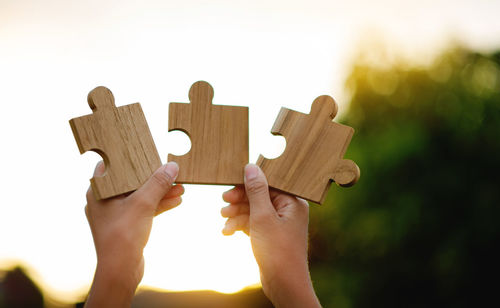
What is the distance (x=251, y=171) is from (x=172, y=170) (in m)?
0.61

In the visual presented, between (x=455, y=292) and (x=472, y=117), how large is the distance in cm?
702

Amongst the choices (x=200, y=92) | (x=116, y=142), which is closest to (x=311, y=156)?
(x=200, y=92)

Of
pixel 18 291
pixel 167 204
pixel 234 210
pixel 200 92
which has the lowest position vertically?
pixel 18 291

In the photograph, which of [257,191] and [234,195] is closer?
[257,191]

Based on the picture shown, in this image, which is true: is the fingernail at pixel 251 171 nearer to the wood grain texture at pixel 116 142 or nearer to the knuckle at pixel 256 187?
the knuckle at pixel 256 187

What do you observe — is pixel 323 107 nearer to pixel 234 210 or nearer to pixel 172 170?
pixel 234 210

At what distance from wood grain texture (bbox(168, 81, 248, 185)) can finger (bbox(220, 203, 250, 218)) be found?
0.43 m

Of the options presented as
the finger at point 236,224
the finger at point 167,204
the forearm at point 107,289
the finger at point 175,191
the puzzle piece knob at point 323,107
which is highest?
the puzzle piece knob at point 323,107

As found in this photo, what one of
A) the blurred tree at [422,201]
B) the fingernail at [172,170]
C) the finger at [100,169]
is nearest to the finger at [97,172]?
the finger at [100,169]

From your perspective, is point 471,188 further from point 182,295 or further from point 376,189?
point 182,295

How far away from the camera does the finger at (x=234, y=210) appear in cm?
425

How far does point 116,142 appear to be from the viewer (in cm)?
374

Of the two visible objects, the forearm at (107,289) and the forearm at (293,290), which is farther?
the forearm at (293,290)

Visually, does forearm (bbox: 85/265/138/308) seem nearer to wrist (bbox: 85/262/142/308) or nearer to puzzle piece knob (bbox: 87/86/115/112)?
wrist (bbox: 85/262/142/308)
